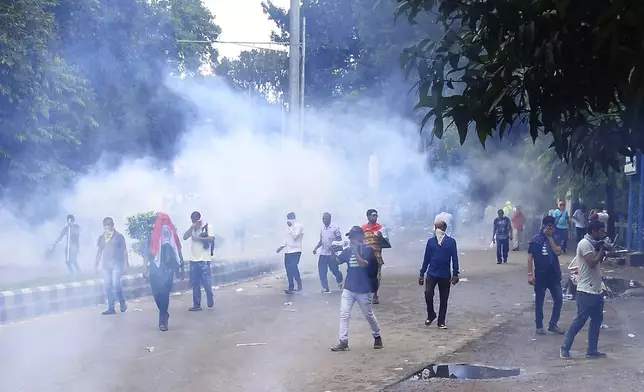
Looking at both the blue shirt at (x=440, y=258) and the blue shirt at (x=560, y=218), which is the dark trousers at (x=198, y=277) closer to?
the blue shirt at (x=440, y=258)

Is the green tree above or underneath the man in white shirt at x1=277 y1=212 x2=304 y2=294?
above

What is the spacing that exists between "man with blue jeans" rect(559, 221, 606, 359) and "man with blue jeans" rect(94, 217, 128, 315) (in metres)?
6.95

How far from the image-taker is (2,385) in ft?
27.0

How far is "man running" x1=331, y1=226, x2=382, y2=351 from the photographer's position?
10.2 metres

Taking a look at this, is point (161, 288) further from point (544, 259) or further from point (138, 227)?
point (138, 227)

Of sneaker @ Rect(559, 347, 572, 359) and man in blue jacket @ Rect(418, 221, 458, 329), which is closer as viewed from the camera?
sneaker @ Rect(559, 347, 572, 359)

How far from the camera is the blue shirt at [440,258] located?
12.2m

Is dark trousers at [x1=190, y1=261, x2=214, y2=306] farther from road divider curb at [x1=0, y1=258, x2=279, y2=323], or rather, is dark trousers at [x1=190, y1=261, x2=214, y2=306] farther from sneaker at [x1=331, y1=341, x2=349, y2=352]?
sneaker at [x1=331, y1=341, x2=349, y2=352]

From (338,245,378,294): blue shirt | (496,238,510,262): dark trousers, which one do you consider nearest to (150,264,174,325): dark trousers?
(338,245,378,294): blue shirt

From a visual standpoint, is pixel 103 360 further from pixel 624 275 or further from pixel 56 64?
pixel 624 275

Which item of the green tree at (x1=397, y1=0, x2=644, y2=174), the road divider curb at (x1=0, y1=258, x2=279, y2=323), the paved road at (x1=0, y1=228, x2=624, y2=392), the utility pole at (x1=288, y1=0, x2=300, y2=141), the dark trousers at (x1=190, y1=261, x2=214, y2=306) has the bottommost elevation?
the paved road at (x1=0, y1=228, x2=624, y2=392)

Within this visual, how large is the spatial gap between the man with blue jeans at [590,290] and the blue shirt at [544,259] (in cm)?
172

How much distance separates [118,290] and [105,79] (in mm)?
8599

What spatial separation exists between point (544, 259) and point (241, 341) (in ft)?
13.1
